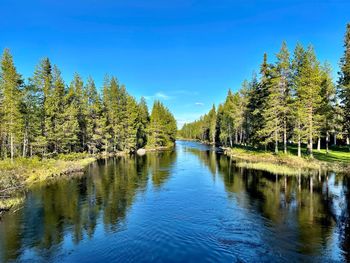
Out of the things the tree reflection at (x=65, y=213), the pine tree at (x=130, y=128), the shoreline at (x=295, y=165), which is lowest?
the tree reflection at (x=65, y=213)

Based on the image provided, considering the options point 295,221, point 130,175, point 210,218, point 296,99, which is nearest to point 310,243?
point 295,221

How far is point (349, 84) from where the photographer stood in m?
41.0

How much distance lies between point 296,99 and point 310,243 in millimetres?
36296

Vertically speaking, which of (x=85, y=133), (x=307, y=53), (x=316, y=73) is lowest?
(x=85, y=133)

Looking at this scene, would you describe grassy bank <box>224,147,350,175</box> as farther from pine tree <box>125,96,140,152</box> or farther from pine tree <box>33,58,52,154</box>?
pine tree <box>125,96,140,152</box>

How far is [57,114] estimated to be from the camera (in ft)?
181

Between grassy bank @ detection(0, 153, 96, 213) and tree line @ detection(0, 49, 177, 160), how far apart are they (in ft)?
14.0

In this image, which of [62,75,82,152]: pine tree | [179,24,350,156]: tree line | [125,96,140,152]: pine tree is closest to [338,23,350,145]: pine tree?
[179,24,350,156]: tree line

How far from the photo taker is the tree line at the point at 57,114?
4331cm

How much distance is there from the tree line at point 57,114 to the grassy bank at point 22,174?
14.0 feet

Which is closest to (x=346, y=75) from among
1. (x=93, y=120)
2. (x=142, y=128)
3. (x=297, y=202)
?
(x=297, y=202)

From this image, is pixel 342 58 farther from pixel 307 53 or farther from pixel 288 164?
pixel 288 164

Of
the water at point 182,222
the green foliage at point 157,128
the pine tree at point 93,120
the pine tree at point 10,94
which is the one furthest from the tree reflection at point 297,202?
the green foliage at point 157,128

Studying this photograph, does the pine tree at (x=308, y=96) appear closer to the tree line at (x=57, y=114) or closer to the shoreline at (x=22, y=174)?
the shoreline at (x=22, y=174)
